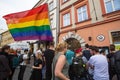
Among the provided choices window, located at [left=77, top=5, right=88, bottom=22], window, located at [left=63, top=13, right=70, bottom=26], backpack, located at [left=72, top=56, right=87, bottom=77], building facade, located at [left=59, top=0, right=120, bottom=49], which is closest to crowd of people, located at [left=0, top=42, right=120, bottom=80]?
backpack, located at [left=72, top=56, right=87, bottom=77]

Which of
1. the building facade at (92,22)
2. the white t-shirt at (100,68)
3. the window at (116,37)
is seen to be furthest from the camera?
the building facade at (92,22)

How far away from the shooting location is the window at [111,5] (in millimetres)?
12098

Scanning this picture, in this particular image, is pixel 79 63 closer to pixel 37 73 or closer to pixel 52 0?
pixel 37 73

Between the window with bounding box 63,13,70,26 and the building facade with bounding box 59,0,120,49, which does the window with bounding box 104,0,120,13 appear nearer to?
the building facade with bounding box 59,0,120,49

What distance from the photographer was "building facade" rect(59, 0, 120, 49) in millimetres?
12070

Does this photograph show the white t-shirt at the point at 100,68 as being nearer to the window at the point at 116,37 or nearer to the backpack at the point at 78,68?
the backpack at the point at 78,68

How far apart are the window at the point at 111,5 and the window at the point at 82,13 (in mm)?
2199

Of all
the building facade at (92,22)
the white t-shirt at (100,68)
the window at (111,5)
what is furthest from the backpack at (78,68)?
the window at (111,5)

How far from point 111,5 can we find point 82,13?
10.2 feet

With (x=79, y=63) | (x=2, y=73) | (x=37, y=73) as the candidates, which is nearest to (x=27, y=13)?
(x=37, y=73)

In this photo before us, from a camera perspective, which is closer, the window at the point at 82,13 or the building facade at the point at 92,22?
the building facade at the point at 92,22

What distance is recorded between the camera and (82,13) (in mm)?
15078

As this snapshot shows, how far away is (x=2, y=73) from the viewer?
5.60 meters

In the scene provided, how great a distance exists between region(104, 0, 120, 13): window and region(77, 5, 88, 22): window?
2.20 meters
